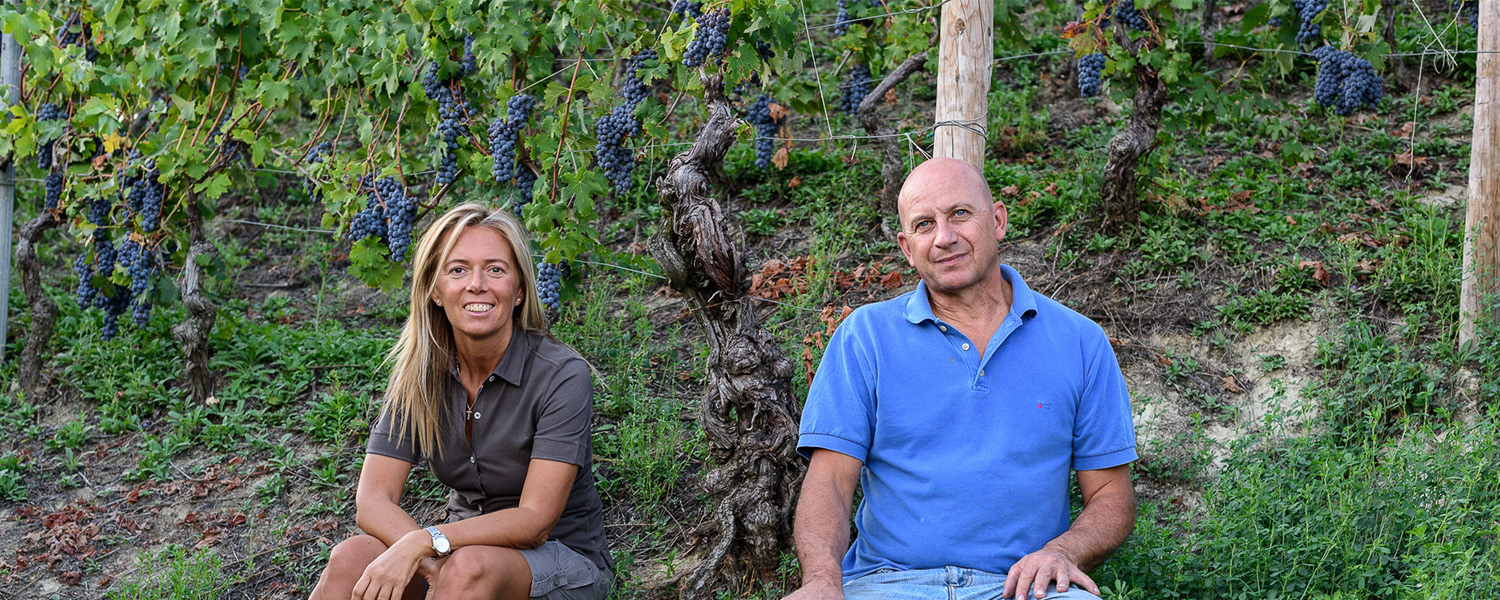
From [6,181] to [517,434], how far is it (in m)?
4.14

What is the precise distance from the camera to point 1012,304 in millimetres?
2752

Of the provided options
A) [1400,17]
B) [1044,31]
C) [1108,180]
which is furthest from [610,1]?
[1400,17]

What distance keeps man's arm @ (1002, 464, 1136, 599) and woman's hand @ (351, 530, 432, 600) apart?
1388 mm

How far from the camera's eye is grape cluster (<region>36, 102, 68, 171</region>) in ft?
18.0

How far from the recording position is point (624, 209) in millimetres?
6477

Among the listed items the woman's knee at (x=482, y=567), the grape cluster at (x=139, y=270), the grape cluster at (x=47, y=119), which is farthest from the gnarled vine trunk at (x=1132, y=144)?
the grape cluster at (x=47, y=119)

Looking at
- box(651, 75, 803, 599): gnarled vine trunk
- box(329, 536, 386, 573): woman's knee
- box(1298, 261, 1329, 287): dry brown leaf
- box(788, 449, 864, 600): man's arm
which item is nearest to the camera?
box(788, 449, 864, 600): man's arm

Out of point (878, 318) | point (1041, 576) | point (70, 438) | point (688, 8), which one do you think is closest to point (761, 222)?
point (688, 8)

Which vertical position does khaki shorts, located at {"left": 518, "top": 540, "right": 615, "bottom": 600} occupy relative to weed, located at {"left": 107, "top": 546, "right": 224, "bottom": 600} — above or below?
above

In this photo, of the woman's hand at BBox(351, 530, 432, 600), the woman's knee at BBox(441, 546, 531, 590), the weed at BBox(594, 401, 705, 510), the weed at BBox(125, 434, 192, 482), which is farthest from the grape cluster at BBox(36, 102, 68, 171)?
the woman's knee at BBox(441, 546, 531, 590)

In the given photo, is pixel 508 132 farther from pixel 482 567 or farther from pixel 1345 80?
pixel 1345 80

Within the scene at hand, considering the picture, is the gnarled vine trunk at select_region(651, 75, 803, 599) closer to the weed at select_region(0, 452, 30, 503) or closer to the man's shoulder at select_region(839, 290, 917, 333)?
the man's shoulder at select_region(839, 290, 917, 333)

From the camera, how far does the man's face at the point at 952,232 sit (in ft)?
8.98

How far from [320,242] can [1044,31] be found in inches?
192
